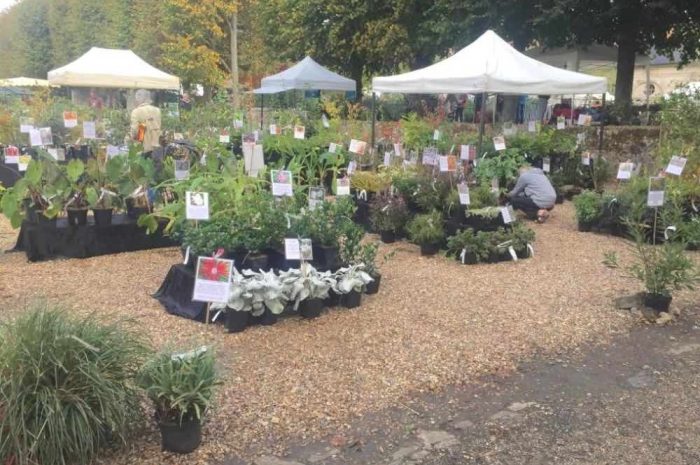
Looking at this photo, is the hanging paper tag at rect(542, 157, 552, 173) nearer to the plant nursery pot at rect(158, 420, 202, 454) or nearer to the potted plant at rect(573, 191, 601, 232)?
the potted plant at rect(573, 191, 601, 232)

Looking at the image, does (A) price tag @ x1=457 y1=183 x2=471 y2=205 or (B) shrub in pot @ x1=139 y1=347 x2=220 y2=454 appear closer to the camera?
(B) shrub in pot @ x1=139 y1=347 x2=220 y2=454

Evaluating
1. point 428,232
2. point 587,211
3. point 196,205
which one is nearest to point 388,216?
point 428,232

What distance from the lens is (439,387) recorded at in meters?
3.57

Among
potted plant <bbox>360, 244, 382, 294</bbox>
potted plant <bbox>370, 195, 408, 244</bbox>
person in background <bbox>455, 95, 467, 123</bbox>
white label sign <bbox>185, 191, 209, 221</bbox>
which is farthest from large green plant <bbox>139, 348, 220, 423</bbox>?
person in background <bbox>455, 95, 467, 123</bbox>

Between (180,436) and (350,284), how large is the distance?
6.66 feet

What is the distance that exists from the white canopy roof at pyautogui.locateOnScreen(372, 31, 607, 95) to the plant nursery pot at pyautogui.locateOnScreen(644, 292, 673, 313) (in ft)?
12.8

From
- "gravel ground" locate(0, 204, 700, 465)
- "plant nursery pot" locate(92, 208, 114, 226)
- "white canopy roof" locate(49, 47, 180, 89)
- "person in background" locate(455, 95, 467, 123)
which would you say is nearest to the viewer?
"gravel ground" locate(0, 204, 700, 465)

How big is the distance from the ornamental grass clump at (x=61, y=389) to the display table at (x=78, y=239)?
3.39m

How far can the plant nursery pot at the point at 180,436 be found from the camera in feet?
8.91

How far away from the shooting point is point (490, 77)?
7.89 meters

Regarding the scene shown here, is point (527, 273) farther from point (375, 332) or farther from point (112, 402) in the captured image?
point (112, 402)

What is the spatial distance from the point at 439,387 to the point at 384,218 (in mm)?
3504

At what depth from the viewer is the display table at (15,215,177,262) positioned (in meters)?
5.82

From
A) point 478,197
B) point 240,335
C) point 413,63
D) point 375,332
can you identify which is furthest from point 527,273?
point 413,63
